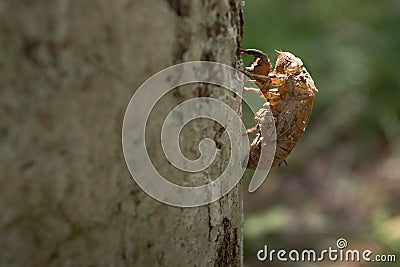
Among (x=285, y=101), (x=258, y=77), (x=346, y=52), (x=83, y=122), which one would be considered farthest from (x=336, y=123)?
(x=83, y=122)

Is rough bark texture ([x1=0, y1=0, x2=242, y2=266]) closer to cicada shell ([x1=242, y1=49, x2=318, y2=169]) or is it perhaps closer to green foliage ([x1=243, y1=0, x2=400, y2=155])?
cicada shell ([x1=242, y1=49, x2=318, y2=169])

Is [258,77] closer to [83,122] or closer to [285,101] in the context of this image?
[285,101]

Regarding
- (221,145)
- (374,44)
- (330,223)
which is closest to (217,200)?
(221,145)

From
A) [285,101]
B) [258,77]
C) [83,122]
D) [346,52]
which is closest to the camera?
[83,122]

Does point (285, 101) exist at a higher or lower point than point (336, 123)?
lower

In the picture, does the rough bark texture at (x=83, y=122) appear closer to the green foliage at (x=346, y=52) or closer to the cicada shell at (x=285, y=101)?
the cicada shell at (x=285, y=101)

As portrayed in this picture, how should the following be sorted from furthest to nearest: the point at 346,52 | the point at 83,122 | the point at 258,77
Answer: the point at 346,52 → the point at 258,77 → the point at 83,122

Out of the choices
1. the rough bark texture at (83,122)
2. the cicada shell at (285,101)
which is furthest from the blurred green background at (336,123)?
the rough bark texture at (83,122)

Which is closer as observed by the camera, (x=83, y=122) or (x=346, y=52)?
(x=83, y=122)
